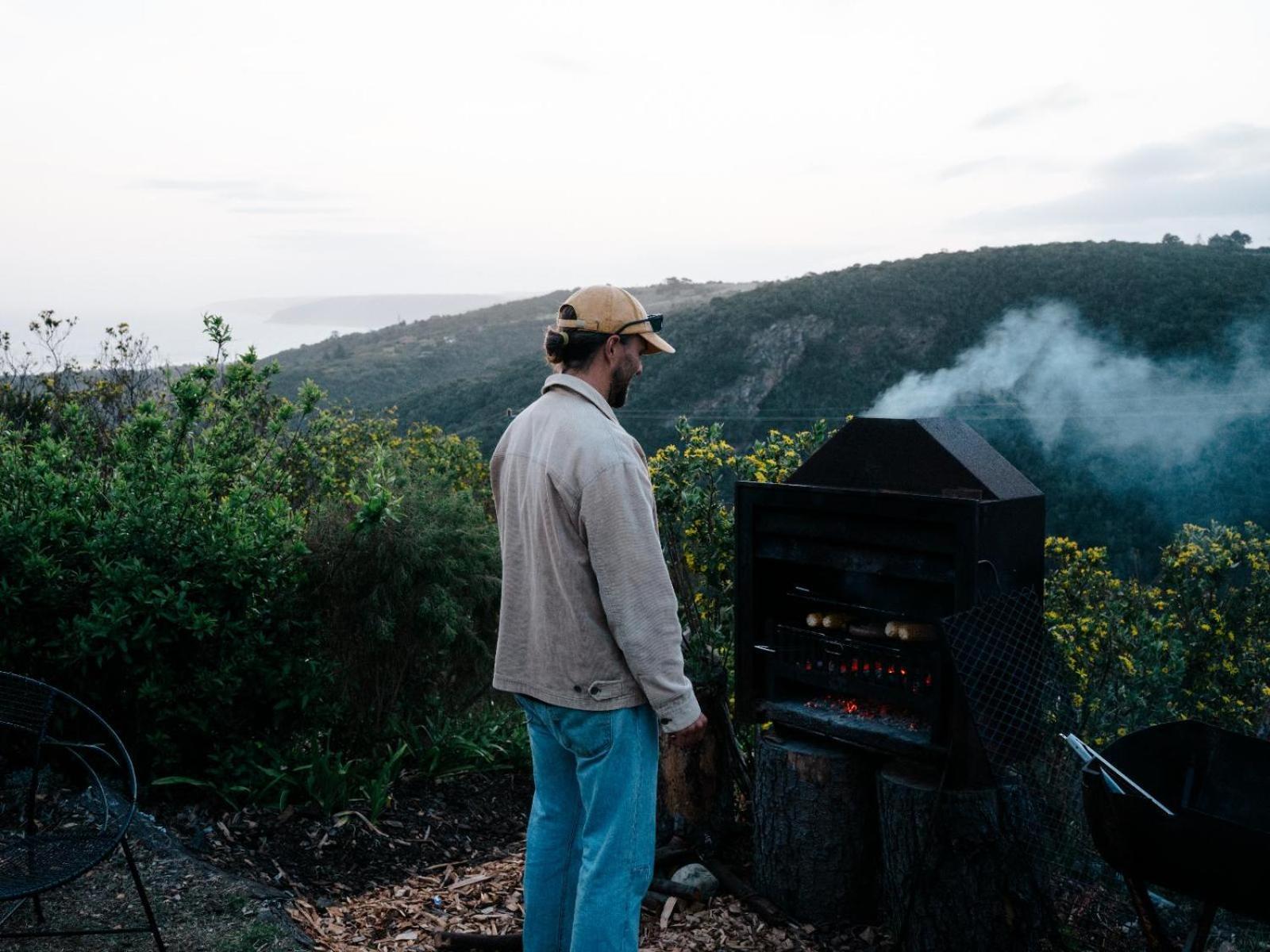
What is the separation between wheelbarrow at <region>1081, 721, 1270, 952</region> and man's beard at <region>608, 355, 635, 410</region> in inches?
66.3

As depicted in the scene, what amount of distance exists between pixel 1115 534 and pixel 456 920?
16.8m

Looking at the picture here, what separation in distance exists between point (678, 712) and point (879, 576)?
155 centimetres

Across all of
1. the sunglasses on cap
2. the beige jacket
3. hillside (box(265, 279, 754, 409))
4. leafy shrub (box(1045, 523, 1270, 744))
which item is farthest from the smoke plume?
hillside (box(265, 279, 754, 409))

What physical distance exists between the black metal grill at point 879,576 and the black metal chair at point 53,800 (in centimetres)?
239

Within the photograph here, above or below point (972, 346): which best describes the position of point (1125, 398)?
below

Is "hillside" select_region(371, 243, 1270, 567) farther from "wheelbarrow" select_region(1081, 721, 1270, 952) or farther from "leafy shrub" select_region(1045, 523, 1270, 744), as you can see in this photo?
"wheelbarrow" select_region(1081, 721, 1270, 952)

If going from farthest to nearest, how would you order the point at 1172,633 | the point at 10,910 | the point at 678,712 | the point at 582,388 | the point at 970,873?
the point at 1172,633 < the point at 970,873 < the point at 10,910 < the point at 582,388 < the point at 678,712

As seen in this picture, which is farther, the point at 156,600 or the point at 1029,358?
the point at 1029,358

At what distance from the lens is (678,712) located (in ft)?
8.99

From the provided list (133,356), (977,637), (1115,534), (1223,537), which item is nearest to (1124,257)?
(1115,534)

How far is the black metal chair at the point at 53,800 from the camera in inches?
125

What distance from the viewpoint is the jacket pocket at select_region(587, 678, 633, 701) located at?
9.05 ft

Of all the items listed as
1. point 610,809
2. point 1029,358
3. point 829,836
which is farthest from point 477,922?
point 1029,358

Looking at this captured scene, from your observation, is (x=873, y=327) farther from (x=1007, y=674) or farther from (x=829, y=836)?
(x=1007, y=674)
